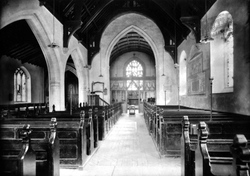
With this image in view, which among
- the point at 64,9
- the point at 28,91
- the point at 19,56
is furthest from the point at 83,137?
the point at 28,91

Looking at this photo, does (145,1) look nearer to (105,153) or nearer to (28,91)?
(28,91)

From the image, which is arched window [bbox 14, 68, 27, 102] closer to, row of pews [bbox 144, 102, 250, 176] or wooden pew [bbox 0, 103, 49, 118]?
wooden pew [bbox 0, 103, 49, 118]

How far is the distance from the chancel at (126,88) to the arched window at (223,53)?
4cm

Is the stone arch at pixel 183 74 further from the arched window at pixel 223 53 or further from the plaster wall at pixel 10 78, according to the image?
the plaster wall at pixel 10 78

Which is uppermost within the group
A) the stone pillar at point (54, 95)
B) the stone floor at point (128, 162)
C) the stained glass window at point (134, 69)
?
the stained glass window at point (134, 69)

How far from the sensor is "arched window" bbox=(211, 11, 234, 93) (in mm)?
6566

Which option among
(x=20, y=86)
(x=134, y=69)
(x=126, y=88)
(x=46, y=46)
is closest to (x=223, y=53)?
(x=46, y=46)

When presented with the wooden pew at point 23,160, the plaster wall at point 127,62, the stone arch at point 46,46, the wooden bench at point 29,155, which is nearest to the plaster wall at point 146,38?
the stone arch at point 46,46

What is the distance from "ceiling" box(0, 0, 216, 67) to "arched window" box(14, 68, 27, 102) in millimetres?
A: 1084

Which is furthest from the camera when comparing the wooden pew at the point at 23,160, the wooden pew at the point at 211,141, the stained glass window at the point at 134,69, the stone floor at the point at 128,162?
the stained glass window at the point at 134,69

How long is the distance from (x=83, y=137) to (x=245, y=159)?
9.82 ft

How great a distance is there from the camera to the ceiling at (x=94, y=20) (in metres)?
8.98

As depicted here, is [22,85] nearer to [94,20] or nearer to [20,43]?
[20,43]

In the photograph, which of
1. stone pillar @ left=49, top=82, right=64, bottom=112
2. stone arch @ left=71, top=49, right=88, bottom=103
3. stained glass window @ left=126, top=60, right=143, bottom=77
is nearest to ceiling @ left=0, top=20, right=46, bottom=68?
stone arch @ left=71, top=49, right=88, bottom=103
